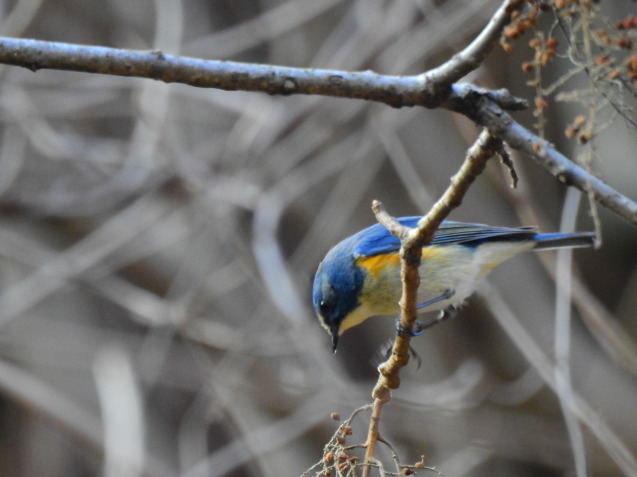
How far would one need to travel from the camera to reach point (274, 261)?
18.4 feet

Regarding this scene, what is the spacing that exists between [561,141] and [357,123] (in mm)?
1620

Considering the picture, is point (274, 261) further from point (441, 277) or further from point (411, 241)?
point (411, 241)

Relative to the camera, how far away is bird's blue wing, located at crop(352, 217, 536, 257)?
358 cm

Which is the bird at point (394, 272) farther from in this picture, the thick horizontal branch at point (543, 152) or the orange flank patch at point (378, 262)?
the thick horizontal branch at point (543, 152)

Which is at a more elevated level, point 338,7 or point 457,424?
point 338,7

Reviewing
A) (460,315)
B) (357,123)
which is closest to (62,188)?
(357,123)

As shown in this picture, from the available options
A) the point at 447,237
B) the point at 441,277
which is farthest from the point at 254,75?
the point at 447,237

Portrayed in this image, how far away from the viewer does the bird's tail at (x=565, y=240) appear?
10.9 feet

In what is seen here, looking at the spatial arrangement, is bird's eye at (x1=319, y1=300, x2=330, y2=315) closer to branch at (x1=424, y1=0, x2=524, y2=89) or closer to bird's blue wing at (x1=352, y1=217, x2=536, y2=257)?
bird's blue wing at (x1=352, y1=217, x2=536, y2=257)

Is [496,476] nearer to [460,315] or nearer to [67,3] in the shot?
[460,315]

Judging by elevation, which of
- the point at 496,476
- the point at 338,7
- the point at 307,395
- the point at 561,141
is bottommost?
the point at 496,476

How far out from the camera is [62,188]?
684 centimetres

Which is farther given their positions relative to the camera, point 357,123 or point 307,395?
point 357,123

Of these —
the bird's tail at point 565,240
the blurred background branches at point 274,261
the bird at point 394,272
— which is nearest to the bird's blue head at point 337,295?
the bird at point 394,272
